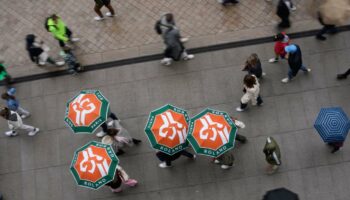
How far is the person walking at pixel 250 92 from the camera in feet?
32.6

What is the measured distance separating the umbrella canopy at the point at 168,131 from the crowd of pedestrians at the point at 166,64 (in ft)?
3.64

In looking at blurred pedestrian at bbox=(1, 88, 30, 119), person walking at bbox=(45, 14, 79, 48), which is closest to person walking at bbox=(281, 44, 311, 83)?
person walking at bbox=(45, 14, 79, 48)

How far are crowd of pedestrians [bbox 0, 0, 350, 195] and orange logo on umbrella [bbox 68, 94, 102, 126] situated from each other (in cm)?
60

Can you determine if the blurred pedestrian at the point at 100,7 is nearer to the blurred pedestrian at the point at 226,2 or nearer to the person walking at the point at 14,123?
the blurred pedestrian at the point at 226,2

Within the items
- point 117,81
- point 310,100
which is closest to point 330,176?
point 310,100

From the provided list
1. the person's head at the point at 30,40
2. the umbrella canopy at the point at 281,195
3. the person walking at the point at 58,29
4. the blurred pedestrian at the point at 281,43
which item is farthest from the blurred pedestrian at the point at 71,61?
the umbrella canopy at the point at 281,195

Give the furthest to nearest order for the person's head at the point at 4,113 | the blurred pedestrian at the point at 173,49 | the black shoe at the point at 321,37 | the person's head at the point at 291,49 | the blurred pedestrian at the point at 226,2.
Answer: the blurred pedestrian at the point at 226,2 → the black shoe at the point at 321,37 → the blurred pedestrian at the point at 173,49 → the person's head at the point at 4,113 → the person's head at the point at 291,49

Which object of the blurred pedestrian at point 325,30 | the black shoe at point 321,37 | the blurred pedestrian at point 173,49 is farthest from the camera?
the black shoe at point 321,37

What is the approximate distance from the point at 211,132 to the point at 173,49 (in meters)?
3.48

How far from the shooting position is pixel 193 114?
11406 millimetres

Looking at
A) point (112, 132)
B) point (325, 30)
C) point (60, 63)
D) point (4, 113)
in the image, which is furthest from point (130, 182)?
point (325, 30)

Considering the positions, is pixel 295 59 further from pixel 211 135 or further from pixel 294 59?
pixel 211 135

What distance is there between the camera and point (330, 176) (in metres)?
10.3

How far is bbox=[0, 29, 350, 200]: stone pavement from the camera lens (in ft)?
34.4
